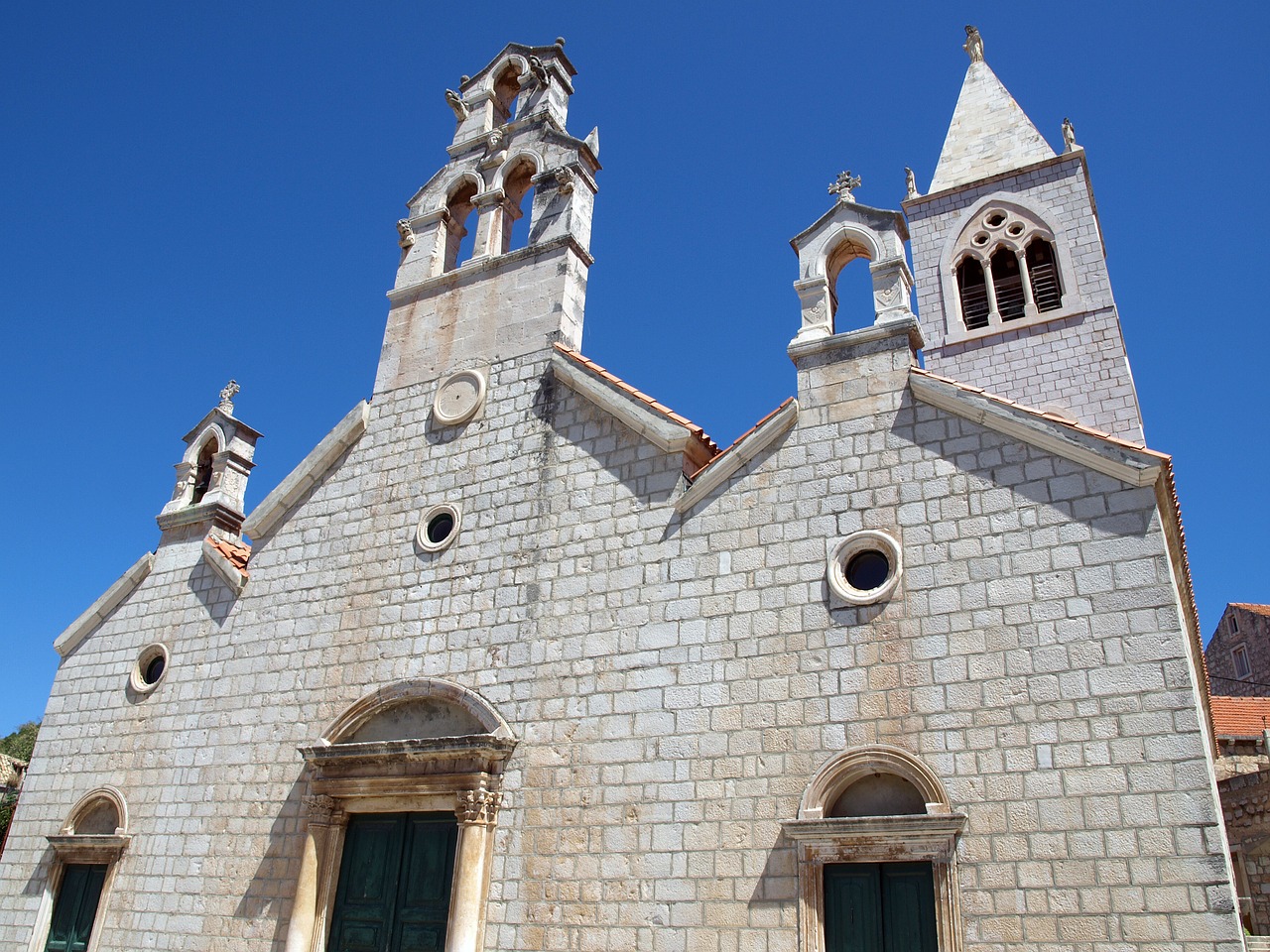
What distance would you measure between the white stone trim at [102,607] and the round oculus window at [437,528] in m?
4.39

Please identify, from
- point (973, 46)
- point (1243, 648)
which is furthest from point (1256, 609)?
point (973, 46)

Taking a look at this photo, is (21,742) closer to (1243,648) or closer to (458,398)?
(458,398)

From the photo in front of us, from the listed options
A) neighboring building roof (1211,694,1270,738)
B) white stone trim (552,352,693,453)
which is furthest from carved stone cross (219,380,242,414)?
neighboring building roof (1211,694,1270,738)

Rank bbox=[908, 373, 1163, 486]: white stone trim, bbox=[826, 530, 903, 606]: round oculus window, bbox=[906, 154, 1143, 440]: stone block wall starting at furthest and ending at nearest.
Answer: bbox=[906, 154, 1143, 440]: stone block wall
bbox=[826, 530, 903, 606]: round oculus window
bbox=[908, 373, 1163, 486]: white stone trim

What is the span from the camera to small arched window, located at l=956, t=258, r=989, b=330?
19.3 metres

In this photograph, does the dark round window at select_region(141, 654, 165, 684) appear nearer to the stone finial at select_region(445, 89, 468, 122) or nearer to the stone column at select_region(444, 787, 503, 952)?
the stone column at select_region(444, 787, 503, 952)

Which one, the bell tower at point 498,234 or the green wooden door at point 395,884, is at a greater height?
the bell tower at point 498,234

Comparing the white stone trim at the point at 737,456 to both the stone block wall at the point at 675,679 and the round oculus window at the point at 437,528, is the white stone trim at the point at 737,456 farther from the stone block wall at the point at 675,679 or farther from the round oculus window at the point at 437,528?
the round oculus window at the point at 437,528

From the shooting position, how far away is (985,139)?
21500 millimetres

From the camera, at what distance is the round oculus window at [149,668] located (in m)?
11.8

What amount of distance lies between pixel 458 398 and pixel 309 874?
5223 millimetres

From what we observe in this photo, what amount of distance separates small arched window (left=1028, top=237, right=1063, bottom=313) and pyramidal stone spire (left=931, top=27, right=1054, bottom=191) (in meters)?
2.03

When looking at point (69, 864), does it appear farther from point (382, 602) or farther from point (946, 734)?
point (946, 734)

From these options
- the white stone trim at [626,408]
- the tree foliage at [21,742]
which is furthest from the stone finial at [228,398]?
the tree foliage at [21,742]
